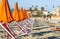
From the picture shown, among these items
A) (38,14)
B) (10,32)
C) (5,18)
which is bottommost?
(38,14)

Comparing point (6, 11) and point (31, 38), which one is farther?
point (31, 38)

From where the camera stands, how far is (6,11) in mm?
8945

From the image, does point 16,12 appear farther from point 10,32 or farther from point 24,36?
point 24,36

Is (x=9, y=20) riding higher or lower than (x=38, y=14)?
higher

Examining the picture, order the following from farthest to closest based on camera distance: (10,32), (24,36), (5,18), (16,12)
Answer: (24,36) → (16,12) → (10,32) → (5,18)

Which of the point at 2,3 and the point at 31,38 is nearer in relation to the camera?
the point at 2,3

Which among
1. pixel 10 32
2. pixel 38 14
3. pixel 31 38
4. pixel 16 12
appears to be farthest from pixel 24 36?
pixel 38 14

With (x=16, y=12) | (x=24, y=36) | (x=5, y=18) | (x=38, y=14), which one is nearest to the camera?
(x=5, y=18)

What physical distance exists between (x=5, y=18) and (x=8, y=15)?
0.15 meters

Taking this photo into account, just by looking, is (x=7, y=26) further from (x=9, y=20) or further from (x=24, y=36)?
(x=24, y=36)

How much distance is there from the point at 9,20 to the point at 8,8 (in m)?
0.45

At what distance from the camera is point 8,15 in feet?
29.3

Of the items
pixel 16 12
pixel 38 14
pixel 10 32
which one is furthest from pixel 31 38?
pixel 38 14

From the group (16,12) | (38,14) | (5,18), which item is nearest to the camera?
(5,18)
